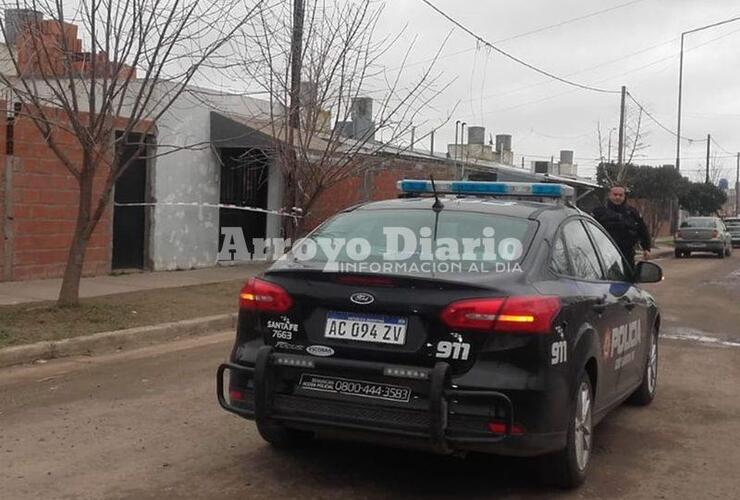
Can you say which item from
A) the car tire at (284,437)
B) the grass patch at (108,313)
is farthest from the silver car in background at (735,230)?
the car tire at (284,437)

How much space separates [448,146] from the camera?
136ft

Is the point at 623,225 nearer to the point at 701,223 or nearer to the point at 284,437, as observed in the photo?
the point at 284,437

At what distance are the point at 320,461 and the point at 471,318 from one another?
1.46 metres

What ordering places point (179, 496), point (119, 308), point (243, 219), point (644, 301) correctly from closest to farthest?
point (179, 496) < point (644, 301) < point (119, 308) < point (243, 219)

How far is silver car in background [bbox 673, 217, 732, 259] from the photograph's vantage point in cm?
2900

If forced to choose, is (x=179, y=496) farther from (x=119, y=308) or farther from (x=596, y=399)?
(x=119, y=308)

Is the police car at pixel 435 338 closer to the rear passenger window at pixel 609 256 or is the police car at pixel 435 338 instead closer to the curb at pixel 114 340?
the rear passenger window at pixel 609 256

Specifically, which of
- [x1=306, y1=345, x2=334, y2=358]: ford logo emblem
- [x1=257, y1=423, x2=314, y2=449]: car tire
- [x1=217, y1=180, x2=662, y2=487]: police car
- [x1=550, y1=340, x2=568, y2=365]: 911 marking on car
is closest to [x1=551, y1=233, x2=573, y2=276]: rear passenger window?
[x1=217, y1=180, x2=662, y2=487]: police car

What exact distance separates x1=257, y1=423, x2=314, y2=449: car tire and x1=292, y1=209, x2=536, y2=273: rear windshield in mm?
1018

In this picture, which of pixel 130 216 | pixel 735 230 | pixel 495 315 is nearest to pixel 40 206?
pixel 130 216

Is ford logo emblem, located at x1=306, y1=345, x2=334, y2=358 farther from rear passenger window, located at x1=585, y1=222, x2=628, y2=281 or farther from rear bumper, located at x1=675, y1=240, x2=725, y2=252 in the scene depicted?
rear bumper, located at x1=675, y1=240, x2=725, y2=252

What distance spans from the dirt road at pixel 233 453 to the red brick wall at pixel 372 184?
10267 mm

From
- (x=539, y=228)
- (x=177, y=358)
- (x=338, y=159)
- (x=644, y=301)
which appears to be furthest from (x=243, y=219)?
(x=539, y=228)

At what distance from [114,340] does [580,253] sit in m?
5.22
